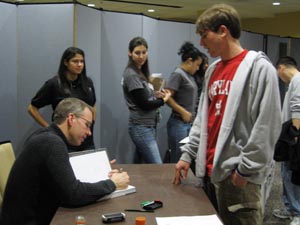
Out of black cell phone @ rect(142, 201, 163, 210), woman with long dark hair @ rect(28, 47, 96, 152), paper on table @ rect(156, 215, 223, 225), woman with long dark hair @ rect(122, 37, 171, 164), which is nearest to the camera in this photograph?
paper on table @ rect(156, 215, 223, 225)

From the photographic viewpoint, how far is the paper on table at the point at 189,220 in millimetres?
1558

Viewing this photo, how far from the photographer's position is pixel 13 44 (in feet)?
11.9

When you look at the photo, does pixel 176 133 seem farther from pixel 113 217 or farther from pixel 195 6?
pixel 195 6

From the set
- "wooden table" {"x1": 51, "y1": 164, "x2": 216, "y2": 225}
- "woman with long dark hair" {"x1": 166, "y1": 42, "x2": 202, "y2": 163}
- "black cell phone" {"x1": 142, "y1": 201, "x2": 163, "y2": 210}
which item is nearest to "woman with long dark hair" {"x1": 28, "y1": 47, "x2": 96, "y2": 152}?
"woman with long dark hair" {"x1": 166, "y1": 42, "x2": 202, "y2": 163}

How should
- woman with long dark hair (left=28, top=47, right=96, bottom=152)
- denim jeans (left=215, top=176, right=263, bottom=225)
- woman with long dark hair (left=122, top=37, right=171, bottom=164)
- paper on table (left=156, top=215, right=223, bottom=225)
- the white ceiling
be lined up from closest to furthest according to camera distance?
1. paper on table (left=156, top=215, right=223, bottom=225)
2. denim jeans (left=215, top=176, right=263, bottom=225)
3. woman with long dark hair (left=28, top=47, right=96, bottom=152)
4. woman with long dark hair (left=122, top=37, right=171, bottom=164)
5. the white ceiling

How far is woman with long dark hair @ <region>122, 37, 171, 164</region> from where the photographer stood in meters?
3.42

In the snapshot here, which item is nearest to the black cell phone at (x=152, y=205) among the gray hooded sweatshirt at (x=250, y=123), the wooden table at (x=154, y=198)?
the wooden table at (x=154, y=198)

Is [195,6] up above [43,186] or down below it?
above

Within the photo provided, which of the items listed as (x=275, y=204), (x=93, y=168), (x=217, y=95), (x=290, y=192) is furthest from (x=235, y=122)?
(x=275, y=204)

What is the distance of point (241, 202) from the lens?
1.85m

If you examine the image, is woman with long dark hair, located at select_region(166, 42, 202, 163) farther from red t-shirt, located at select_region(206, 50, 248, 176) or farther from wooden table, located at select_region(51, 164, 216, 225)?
red t-shirt, located at select_region(206, 50, 248, 176)

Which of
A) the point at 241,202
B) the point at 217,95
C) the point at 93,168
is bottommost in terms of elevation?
the point at 241,202

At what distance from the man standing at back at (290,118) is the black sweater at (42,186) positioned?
Answer: 2009 mm

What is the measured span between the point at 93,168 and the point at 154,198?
1.04 feet
